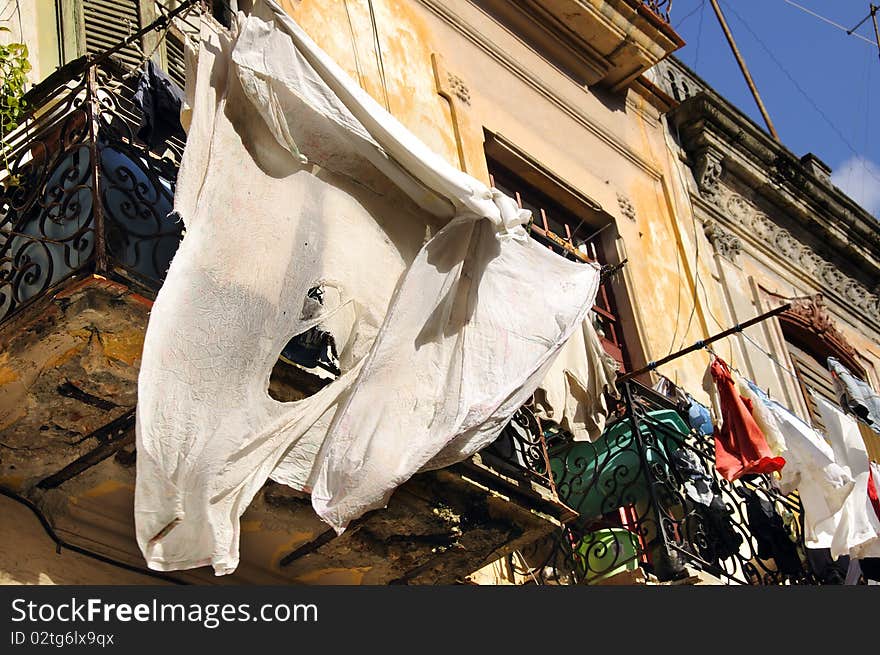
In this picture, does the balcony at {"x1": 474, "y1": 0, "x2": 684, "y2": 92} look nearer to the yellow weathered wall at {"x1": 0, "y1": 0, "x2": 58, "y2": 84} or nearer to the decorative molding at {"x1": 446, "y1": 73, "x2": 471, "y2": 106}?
the decorative molding at {"x1": 446, "y1": 73, "x2": 471, "y2": 106}

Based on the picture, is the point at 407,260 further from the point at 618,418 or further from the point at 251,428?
the point at 618,418

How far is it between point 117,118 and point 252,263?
1.09 meters

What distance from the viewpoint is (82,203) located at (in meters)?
5.73

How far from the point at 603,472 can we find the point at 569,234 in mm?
3093

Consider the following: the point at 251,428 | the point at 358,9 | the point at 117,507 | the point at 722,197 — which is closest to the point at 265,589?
→ the point at 251,428

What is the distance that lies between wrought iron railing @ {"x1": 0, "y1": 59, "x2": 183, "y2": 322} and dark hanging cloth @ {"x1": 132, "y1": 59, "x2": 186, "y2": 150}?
189 mm

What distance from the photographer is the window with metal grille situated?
10773mm

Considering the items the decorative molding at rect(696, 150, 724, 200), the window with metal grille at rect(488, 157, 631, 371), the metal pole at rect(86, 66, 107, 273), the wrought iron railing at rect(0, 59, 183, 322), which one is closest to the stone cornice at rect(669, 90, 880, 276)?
the decorative molding at rect(696, 150, 724, 200)

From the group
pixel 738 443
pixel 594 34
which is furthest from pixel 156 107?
pixel 594 34

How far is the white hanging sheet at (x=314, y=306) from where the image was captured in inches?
203

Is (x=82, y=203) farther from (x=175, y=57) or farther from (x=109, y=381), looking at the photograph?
(x=175, y=57)

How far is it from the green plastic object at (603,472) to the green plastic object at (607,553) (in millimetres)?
179

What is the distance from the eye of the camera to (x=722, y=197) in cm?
1338

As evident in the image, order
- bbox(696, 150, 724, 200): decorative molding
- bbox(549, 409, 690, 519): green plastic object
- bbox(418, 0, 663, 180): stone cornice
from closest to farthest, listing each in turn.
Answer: bbox(549, 409, 690, 519): green plastic object → bbox(418, 0, 663, 180): stone cornice → bbox(696, 150, 724, 200): decorative molding
